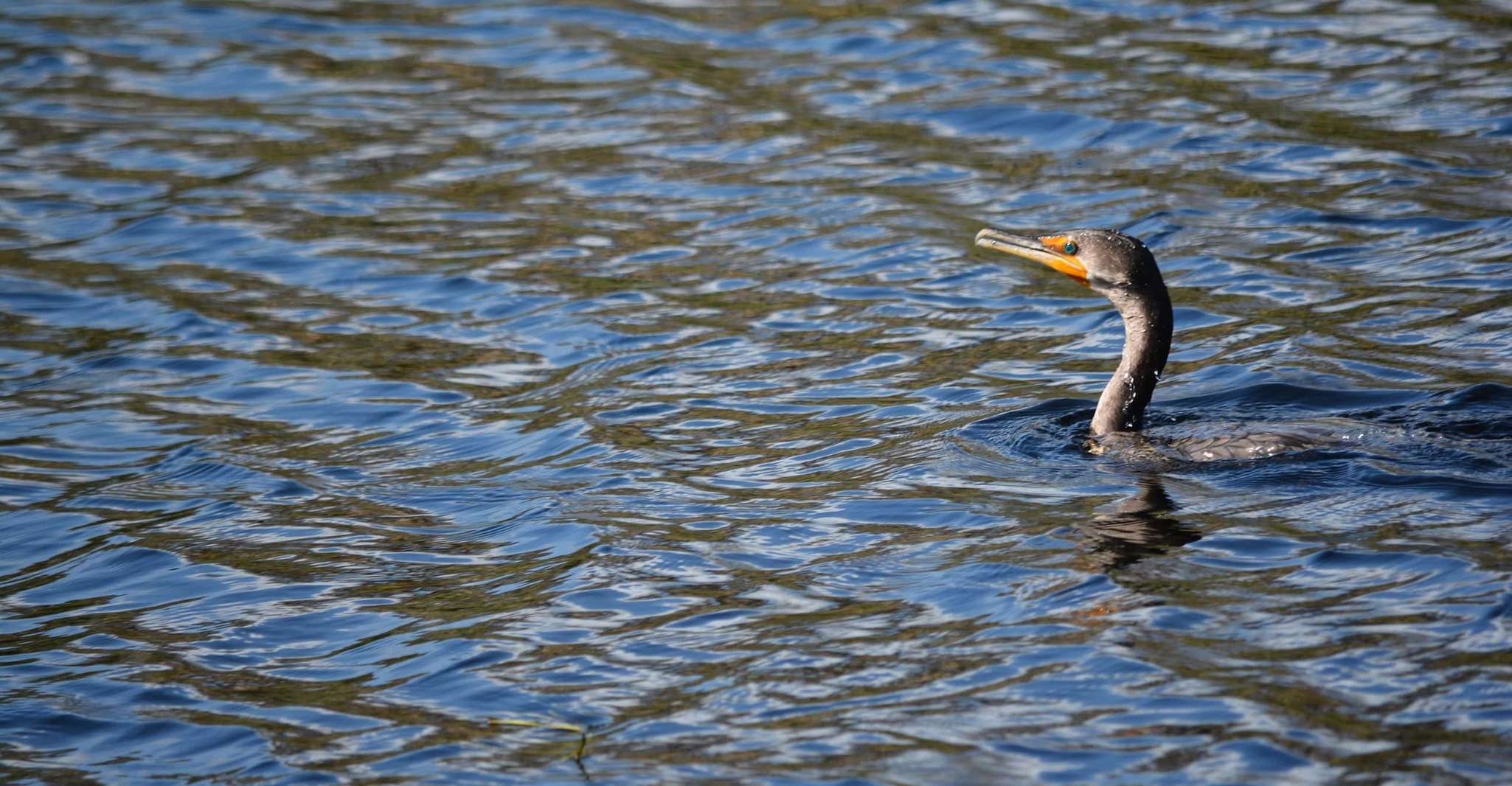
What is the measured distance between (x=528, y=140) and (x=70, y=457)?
215 inches

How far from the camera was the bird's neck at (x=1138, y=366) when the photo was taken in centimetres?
792

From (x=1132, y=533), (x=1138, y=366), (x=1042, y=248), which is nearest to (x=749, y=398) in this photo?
(x=1042, y=248)

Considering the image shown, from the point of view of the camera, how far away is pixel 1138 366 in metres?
7.96

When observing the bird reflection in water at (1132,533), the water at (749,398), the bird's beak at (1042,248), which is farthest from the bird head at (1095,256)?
the bird reflection in water at (1132,533)

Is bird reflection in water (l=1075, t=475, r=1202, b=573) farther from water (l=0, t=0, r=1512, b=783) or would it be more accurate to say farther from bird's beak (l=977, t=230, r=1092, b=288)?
bird's beak (l=977, t=230, r=1092, b=288)

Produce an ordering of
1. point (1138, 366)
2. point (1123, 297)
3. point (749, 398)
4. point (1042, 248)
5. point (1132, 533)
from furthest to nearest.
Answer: point (749, 398)
point (1042, 248)
point (1123, 297)
point (1138, 366)
point (1132, 533)

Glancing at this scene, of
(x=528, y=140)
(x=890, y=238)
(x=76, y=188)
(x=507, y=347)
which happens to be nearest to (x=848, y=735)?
(x=507, y=347)

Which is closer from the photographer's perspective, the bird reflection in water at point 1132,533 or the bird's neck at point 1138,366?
the bird reflection in water at point 1132,533

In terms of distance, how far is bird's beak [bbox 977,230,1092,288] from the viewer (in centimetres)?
819

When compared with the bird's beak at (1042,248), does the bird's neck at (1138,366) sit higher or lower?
lower

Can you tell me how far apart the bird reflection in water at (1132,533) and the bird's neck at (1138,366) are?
2.67 feet

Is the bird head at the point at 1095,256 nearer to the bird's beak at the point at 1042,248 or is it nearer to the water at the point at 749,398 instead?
the bird's beak at the point at 1042,248

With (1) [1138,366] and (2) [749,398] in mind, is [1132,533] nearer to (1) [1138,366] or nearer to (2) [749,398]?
(1) [1138,366]

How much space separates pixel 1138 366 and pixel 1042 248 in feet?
2.41
